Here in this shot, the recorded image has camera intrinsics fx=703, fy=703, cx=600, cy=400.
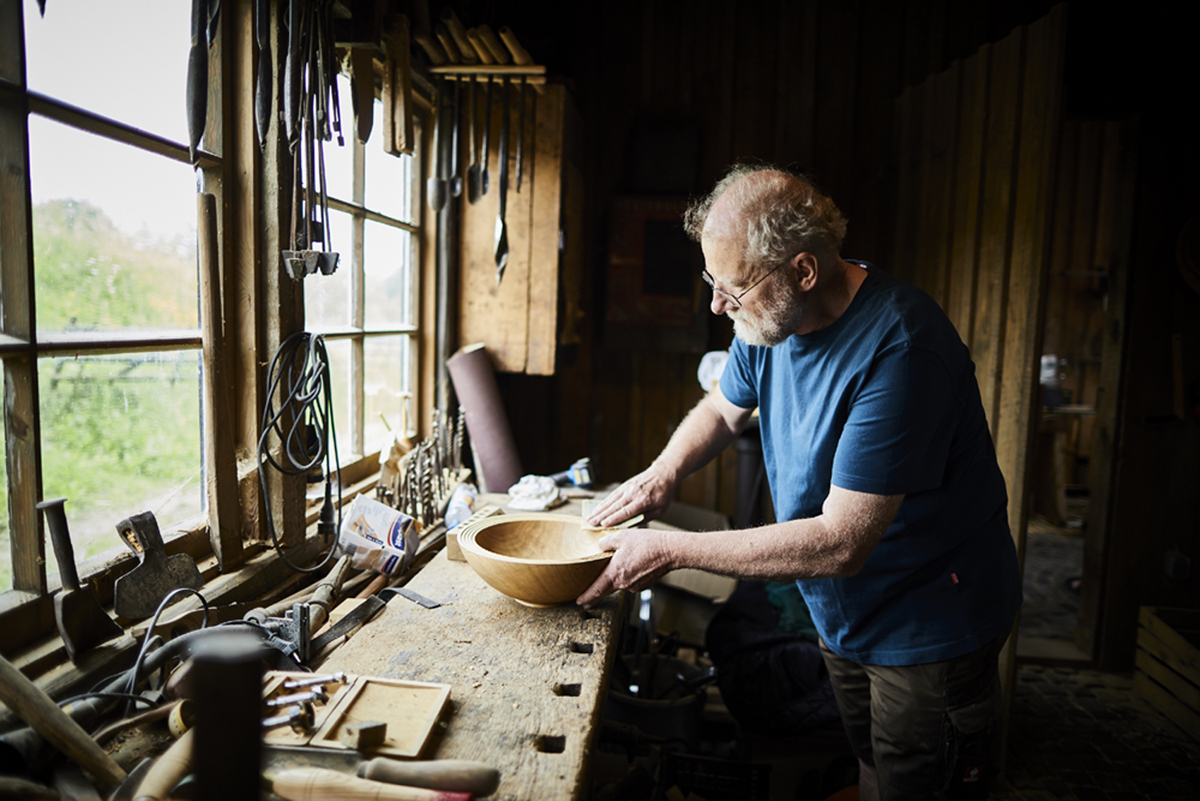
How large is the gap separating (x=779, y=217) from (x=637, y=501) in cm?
76

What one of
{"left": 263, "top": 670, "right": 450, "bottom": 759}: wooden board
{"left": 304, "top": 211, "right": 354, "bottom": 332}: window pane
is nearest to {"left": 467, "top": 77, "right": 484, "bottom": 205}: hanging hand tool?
{"left": 304, "top": 211, "right": 354, "bottom": 332}: window pane

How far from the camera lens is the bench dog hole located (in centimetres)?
104

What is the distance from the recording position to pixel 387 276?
270cm

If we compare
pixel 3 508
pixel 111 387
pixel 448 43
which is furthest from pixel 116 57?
pixel 448 43

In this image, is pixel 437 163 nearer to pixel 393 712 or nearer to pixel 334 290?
pixel 334 290

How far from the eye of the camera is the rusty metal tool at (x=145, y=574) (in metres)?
1.25

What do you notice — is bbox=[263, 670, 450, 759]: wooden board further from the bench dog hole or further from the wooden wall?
the wooden wall

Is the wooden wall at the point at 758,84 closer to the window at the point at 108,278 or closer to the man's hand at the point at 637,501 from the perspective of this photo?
the man's hand at the point at 637,501

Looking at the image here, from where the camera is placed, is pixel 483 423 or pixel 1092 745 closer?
pixel 1092 745

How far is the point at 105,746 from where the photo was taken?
1.03m

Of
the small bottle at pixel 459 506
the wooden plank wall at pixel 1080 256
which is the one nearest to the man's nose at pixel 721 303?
the small bottle at pixel 459 506

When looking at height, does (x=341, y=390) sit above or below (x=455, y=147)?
below

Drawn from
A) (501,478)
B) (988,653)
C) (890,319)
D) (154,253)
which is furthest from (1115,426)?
(154,253)

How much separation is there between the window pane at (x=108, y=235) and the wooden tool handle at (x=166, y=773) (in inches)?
29.6
